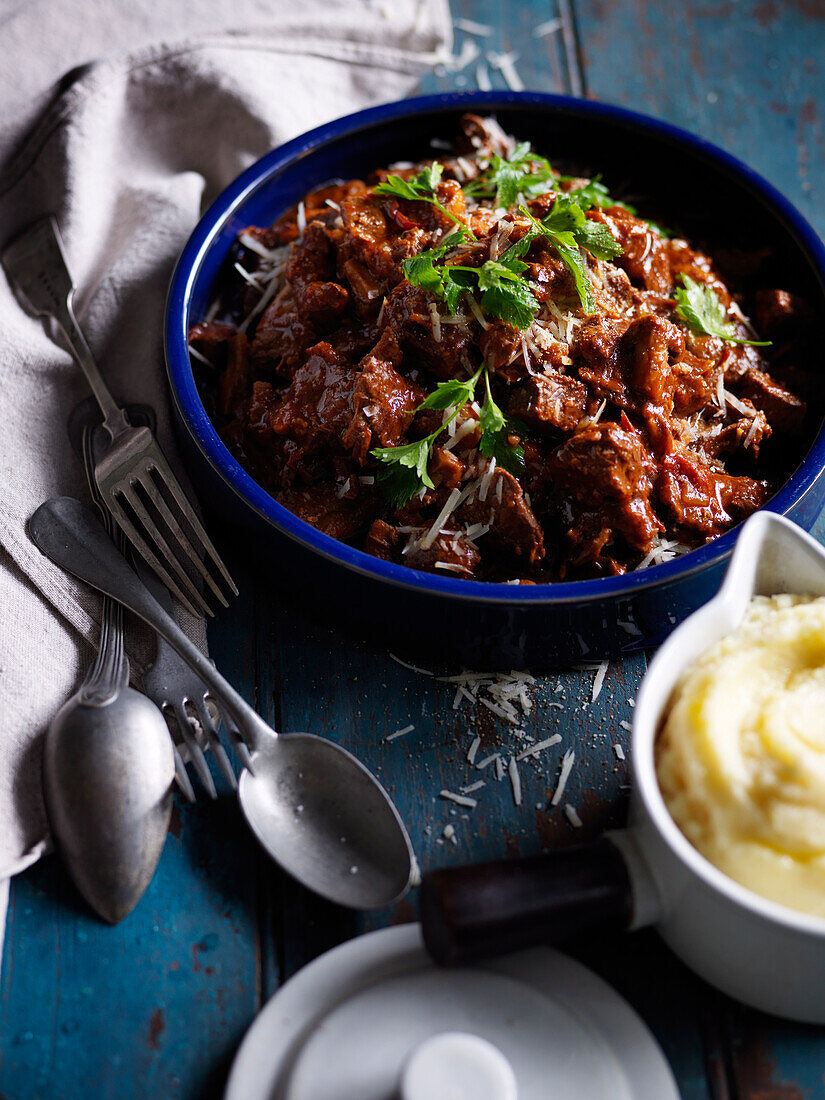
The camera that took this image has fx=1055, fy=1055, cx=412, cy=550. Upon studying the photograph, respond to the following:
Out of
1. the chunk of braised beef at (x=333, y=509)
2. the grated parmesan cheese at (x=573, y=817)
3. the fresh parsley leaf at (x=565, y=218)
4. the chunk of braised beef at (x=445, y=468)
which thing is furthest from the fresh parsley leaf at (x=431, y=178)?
the grated parmesan cheese at (x=573, y=817)

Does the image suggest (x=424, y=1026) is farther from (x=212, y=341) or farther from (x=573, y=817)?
(x=212, y=341)

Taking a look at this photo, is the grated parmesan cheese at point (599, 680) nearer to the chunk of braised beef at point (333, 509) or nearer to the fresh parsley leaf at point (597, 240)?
the chunk of braised beef at point (333, 509)

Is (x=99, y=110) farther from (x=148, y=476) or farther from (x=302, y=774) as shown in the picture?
(x=302, y=774)

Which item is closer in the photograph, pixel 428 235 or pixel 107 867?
pixel 107 867

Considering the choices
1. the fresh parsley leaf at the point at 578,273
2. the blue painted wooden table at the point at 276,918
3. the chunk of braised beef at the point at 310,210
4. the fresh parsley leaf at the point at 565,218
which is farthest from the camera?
the chunk of braised beef at the point at 310,210

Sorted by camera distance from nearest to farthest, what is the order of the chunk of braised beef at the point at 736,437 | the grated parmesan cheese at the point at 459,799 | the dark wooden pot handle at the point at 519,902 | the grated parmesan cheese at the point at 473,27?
the dark wooden pot handle at the point at 519,902 → the grated parmesan cheese at the point at 459,799 → the chunk of braised beef at the point at 736,437 → the grated parmesan cheese at the point at 473,27

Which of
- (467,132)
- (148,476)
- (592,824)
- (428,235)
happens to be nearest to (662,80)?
(467,132)

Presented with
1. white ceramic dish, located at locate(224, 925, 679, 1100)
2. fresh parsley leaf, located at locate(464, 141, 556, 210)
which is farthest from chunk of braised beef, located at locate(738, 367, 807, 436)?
white ceramic dish, located at locate(224, 925, 679, 1100)
